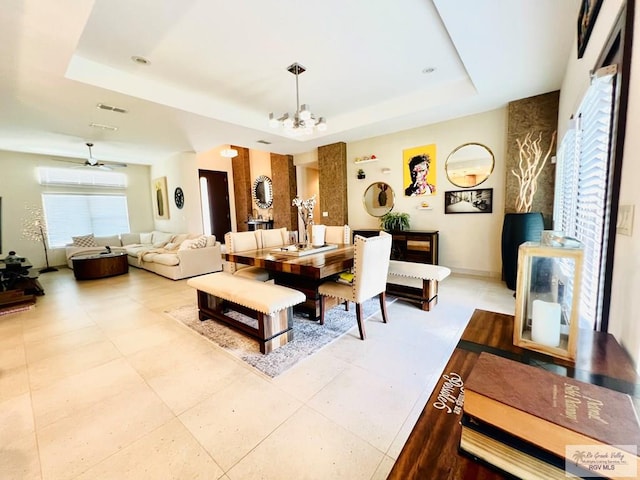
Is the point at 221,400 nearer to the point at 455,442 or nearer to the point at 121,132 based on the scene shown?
the point at 455,442

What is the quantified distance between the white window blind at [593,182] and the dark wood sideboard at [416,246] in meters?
2.58

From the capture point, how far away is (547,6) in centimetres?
216

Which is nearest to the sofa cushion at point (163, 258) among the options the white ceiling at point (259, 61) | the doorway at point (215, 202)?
the doorway at point (215, 202)

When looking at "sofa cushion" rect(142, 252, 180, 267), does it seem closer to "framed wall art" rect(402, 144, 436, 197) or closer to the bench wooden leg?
the bench wooden leg

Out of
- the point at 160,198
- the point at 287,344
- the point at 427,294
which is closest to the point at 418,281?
the point at 427,294

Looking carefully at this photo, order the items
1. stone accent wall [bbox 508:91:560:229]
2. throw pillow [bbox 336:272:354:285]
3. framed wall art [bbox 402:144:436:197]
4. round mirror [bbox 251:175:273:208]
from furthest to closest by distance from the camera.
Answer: round mirror [bbox 251:175:273:208] < framed wall art [bbox 402:144:436:197] < stone accent wall [bbox 508:91:560:229] < throw pillow [bbox 336:272:354:285]

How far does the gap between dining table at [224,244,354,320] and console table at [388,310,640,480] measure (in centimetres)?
137

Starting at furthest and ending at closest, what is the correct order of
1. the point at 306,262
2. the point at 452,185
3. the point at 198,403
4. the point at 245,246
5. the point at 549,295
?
the point at 452,185 → the point at 245,246 → the point at 306,262 → the point at 198,403 → the point at 549,295

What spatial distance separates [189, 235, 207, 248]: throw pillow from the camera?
508 centimetres

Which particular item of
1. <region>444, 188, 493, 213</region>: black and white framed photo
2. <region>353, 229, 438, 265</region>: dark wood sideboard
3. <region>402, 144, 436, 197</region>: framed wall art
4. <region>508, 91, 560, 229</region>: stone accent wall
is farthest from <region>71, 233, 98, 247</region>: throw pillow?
<region>508, 91, 560, 229</region>: stone accent wall

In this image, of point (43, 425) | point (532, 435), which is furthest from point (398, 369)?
point (43, 425)

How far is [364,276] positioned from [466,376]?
5.03ft

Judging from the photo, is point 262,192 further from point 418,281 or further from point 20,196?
point 418,281

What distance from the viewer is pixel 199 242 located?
17.0 ft
